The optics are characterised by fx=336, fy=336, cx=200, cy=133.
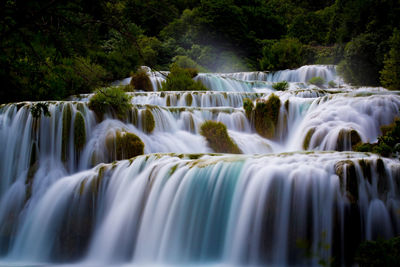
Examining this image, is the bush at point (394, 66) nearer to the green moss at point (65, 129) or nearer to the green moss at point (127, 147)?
the green moss at point (127, 147)

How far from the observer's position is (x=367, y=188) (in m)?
5.39

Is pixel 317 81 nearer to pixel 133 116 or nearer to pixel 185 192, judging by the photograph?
pixel 133 116

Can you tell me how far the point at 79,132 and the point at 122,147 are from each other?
129 centimetres

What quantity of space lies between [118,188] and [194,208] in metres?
1.95

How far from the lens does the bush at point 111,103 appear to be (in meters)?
10.2

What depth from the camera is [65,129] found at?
30.9 feet

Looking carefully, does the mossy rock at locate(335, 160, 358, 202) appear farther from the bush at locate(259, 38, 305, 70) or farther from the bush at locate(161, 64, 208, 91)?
the bush at locate(259, 38, 305, 70)

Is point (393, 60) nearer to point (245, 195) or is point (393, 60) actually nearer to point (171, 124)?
point (171, 124)

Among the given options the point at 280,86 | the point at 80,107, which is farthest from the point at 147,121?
the point at 280,86

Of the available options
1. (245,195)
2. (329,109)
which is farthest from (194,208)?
(329,109)

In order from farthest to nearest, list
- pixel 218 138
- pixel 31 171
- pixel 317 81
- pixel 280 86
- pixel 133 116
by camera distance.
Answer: pixel 317 81 < pixel 280 86 < pixel 218 138 < pixel 133 116 < pixel 31 171

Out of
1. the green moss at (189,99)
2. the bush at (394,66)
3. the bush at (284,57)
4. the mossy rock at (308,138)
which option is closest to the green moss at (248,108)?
the mossy rock at (308,138)

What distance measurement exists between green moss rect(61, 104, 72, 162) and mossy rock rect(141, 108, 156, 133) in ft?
7.46

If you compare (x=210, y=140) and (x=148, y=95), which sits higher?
(x=148, y=95)
